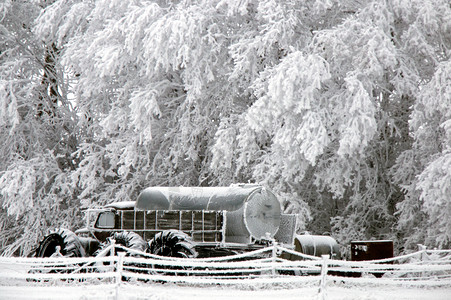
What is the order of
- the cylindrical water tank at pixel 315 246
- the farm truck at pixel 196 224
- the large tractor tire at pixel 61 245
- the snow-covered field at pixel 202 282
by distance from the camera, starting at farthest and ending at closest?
the cylindrical water tank at pixel 315 246 < the large tractor tire at pixel 61 245 < the farm truck at pixel 196 224 < the snow-covered field at pixel 202 282

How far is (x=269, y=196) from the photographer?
15.6 m

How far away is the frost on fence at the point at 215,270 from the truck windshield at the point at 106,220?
171cm

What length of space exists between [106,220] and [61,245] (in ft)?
5.19

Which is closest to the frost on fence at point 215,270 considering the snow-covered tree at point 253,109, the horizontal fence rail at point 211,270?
the horizontal fence rail at point 211,270

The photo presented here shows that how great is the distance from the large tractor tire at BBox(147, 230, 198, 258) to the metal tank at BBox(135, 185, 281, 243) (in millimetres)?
1373

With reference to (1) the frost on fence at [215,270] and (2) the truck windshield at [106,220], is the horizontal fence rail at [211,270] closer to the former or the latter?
(1) the frost on fence at [215,270]

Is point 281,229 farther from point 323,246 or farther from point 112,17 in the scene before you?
point 112,17

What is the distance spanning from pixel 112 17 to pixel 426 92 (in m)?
11.0

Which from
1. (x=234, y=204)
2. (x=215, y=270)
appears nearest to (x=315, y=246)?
(x=234, y=204)

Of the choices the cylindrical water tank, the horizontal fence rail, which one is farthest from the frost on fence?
the cylindrical water tank

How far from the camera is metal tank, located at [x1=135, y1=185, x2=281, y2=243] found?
585 inches

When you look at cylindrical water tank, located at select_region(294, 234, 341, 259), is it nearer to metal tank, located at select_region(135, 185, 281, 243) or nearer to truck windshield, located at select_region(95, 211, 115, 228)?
metal tank, located at select_region(135, 185, 281, 243)

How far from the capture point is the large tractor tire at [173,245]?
13.5 metres

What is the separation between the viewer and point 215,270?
13.9 m
